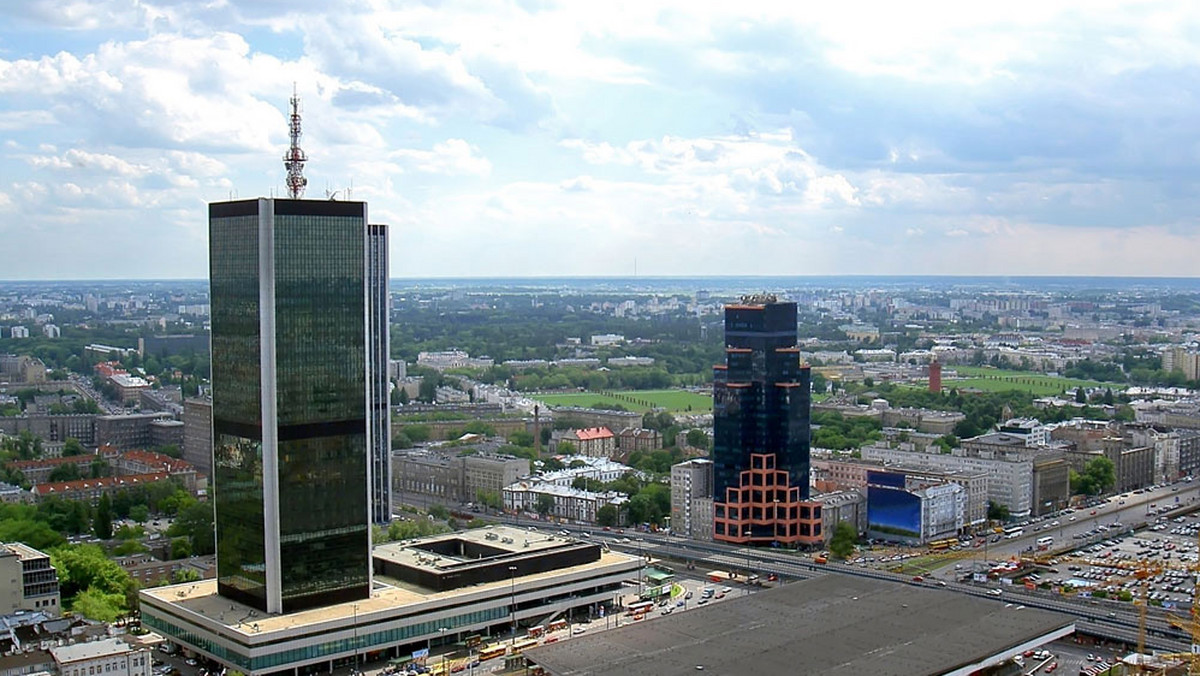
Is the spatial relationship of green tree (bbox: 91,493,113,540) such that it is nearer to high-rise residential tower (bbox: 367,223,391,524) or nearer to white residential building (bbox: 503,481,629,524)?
high-rise residential tower (bbox: 367,223,391,524)

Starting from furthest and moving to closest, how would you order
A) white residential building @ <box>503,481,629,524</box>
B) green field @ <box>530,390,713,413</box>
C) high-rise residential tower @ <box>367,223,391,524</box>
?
green field @ <box>530,390,713,413</box> → white residential building @ <box>503,481,629,524</box> → high-rise residential tower @ <box>367,223,391,524</box>

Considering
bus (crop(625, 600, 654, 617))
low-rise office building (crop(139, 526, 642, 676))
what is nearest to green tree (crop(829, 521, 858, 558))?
low-rise office building (crop(139, 526, 642, 676))

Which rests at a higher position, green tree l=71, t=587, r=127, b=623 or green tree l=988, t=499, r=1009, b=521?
green tree l=71, t=587, r=127, b=623

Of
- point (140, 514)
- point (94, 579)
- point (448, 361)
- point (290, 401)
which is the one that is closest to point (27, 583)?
point (94, 579)

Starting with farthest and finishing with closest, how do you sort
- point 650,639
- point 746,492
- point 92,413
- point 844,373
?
point 844,373 → point 92,413 → point 746,492 → point 650,639

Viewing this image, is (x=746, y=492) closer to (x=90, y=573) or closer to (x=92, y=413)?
(x=90, y=573)

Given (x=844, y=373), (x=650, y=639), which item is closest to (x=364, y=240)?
(x=650, y=639)

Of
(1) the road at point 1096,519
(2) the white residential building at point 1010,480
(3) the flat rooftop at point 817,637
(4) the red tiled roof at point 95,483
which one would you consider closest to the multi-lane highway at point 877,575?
(3) the flat rooftop at point 817,637
